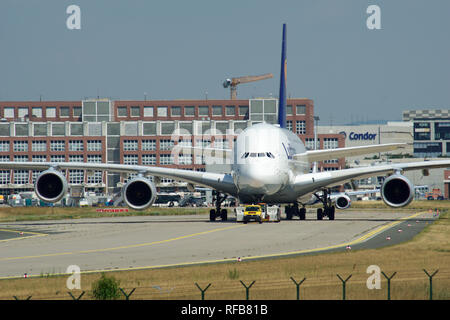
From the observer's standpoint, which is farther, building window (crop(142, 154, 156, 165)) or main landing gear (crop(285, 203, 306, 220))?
building window (crop(142, 154, 156, 165))

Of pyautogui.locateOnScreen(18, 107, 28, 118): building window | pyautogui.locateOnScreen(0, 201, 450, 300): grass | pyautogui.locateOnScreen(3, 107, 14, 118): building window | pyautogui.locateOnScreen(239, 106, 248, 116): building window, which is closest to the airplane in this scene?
pyautogui.locateOnScreen(0, 201, 450, 300): grass

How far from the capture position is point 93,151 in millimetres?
151000

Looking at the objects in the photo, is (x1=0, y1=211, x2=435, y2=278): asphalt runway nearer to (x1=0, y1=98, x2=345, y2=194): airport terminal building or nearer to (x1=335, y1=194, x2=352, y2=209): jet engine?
(x1=335, y1=194, x2=352, y2=209): jet engine

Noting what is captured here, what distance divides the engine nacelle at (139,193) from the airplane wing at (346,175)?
30.8ft

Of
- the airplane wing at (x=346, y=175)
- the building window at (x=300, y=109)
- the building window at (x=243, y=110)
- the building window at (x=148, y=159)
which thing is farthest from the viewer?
the building window at (x=243, y=110)

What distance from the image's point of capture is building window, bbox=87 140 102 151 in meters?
151

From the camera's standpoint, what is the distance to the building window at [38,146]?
150 meters

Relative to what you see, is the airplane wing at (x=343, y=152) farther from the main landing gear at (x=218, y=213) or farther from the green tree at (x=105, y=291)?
the green tree at (x=105, y=291)

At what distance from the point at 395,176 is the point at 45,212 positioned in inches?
1443

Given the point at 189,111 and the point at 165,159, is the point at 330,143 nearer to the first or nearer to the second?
the point at 189,111

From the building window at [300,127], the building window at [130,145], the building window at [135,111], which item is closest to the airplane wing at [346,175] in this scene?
the building window at [130,145]

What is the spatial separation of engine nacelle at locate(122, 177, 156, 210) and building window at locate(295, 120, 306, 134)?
118088mm
